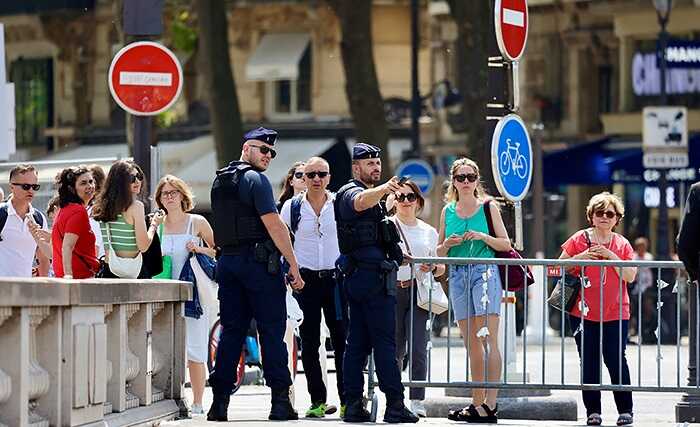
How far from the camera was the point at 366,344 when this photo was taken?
13.8 meters

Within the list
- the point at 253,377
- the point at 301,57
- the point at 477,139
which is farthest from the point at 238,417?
the point at 301,57

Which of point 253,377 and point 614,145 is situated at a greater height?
point 614,145

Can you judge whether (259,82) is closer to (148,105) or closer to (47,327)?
(148,105)

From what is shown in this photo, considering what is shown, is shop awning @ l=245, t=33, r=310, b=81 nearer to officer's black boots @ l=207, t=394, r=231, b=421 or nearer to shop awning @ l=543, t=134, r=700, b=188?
shop awning @ l=543, t=134, r=700, b=188

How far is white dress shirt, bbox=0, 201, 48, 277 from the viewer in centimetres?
1614

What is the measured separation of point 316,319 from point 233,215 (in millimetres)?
1562

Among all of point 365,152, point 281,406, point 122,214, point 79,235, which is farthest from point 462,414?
point 79,235

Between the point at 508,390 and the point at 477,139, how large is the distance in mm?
18423

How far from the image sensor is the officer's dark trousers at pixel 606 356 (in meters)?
14.5

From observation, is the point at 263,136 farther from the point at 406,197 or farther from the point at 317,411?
the point at 406,197

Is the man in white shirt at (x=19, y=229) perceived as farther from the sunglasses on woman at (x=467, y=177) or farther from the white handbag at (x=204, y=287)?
the sunglasses on woman at (x=467, y=177)

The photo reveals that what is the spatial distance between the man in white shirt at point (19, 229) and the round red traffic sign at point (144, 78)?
1.13m

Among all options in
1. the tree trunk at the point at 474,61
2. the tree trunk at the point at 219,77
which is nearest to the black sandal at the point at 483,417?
the tree trunk at the point at 474,61

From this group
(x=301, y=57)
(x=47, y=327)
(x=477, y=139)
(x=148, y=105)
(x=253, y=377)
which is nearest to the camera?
(x=47, y=327)
